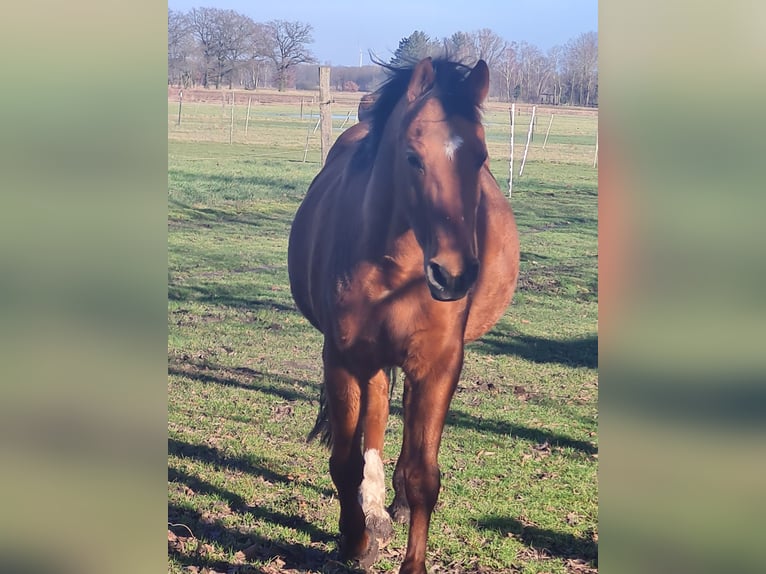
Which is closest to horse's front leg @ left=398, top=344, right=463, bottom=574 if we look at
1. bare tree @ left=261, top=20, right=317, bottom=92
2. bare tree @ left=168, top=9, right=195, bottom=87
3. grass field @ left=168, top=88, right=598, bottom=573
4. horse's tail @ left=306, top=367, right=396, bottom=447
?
grass field @ left=168, top=88, right=598, bottom=573

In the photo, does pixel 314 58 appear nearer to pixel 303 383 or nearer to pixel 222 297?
pixel 303 383

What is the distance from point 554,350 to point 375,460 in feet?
6.43

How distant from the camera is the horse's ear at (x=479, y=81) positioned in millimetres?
2953

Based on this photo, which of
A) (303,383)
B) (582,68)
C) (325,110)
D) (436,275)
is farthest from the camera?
(303,383)

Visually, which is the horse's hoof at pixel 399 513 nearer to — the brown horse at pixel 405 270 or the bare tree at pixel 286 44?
the brown horse at pixel 405 270

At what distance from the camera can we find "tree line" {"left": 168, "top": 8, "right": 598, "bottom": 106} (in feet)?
11.1

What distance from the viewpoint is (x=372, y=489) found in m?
3.33

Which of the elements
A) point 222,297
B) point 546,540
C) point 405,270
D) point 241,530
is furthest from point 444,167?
point 222,297

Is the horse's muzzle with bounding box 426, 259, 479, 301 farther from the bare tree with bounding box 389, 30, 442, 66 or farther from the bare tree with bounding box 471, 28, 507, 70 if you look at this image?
the bare tree with bounding box 471, 28, 507, 70

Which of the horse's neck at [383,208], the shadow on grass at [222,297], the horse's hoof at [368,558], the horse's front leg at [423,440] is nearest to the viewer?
the horse's neck at [383,208]

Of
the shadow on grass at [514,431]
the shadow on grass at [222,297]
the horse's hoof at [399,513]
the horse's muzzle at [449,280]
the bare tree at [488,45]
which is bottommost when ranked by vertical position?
the horse's hoof at [399,513]

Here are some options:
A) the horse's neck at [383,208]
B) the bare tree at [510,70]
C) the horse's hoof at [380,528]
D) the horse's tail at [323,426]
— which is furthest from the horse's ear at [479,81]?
the horse's hoof at [380,528]

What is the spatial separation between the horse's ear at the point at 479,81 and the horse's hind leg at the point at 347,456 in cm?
118
